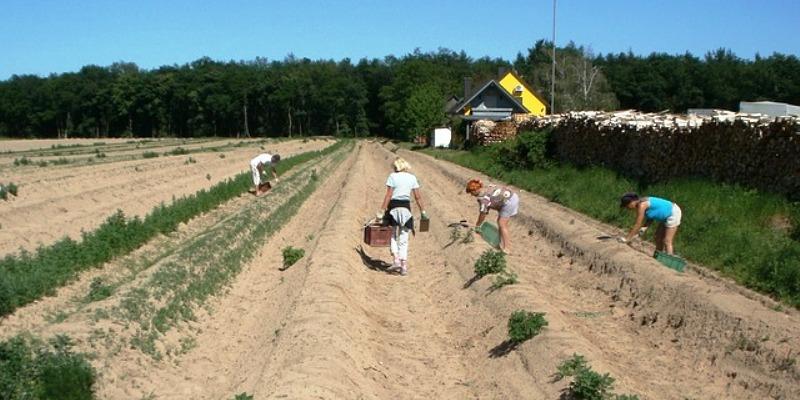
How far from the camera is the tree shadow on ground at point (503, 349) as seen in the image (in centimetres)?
922

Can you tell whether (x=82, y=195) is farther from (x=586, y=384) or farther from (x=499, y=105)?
(x=499, y=105)

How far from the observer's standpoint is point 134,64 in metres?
172

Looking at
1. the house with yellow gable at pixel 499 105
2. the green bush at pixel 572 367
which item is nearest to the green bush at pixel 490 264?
the green bush at pixel 572 367

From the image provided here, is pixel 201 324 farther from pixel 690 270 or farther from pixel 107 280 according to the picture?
pixel 690 270

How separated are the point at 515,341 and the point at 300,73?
12568cm

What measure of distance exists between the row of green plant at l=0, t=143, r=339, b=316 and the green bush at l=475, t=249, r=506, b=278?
6.41 meters

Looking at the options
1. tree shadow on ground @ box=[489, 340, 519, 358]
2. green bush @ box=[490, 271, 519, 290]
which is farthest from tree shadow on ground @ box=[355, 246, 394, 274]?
tree shadow on ground @ box=[489, 340, 519, 358]

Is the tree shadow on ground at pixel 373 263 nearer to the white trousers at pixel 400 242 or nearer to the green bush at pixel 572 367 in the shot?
the white trousers at pixel 400 242

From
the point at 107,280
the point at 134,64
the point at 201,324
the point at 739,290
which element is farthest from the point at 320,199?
the point at 134,64

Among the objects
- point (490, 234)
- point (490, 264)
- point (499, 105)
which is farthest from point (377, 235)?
point (499, 105)

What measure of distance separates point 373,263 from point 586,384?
878 cm

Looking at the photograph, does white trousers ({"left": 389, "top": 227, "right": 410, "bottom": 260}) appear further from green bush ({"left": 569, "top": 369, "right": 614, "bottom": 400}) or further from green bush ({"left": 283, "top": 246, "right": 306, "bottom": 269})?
green bush ({"left": 569, "top": 369, "right": 614, "bottom": 400})

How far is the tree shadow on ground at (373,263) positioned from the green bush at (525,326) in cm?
563

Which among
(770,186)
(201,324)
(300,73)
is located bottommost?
(201,324)
